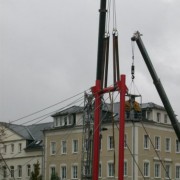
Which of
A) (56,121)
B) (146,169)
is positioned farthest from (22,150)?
(146,169)

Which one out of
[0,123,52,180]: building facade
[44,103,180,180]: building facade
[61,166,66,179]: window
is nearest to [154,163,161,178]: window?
[44,103,180,180]: building facade

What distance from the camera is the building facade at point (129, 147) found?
79875 millimetres

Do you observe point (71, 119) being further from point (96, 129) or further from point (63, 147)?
point (96, 129)

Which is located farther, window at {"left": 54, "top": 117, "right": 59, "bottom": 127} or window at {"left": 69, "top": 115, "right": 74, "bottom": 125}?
window at {"left": 54, "top": 117, "right": 59, "bottom": 127}

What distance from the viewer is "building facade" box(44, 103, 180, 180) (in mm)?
79875

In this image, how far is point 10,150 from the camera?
321ft

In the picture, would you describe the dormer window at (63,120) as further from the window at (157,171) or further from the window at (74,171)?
the window at (157,171)

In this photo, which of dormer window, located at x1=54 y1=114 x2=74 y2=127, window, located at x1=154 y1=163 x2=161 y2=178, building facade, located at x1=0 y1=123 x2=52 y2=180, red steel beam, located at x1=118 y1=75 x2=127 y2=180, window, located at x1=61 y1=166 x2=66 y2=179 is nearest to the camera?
red steel beam, located at x1=118 y1=75 x2=127 y2=180

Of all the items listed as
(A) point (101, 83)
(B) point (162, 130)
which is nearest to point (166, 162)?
(B) point (162, 130)

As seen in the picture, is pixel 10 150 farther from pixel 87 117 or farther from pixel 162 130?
pixel 87 117

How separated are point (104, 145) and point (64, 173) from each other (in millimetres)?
8224

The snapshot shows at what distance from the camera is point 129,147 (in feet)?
261

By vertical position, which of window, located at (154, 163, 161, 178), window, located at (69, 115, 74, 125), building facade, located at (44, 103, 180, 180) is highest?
window, located at (69, 115, 74, 125)

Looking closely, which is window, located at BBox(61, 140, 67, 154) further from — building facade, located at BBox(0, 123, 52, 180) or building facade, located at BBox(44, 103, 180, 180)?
building facade, located at BBox(0, 123, 52, 180)
